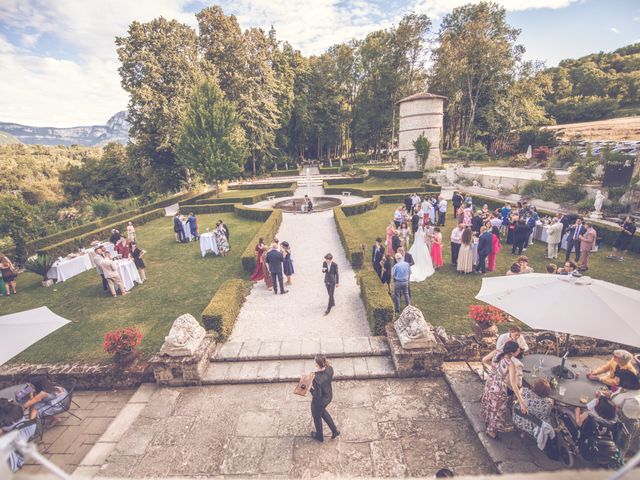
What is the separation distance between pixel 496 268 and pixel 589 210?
9410 millimetres

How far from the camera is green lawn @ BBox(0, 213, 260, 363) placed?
26.1 ft

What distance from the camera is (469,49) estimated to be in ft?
124

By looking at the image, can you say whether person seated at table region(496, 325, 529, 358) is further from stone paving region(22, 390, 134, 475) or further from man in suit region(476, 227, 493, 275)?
stone paving region(22, 390, 134, 475)

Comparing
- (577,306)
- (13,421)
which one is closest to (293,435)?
(13,421)

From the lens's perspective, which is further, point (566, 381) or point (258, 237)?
point (258, 237)

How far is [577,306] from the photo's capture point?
464cm

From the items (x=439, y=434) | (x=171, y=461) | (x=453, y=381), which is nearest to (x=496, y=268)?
(x=453, y=381)

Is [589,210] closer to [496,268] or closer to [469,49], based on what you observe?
[496,268]

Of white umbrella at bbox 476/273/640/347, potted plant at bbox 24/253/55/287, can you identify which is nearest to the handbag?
white umbrella at bbox 476/273/640/347

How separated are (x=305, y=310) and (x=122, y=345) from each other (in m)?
4.53

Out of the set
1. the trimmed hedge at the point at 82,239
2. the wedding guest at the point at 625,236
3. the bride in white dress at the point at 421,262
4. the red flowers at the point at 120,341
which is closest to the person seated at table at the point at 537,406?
the bride in white dress at the point at 421,262

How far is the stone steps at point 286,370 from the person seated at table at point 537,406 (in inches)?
90.8

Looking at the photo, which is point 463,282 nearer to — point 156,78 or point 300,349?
point 300,349

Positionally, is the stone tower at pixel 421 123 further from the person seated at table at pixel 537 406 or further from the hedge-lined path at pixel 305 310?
the person seated at table at pixel 537 406
